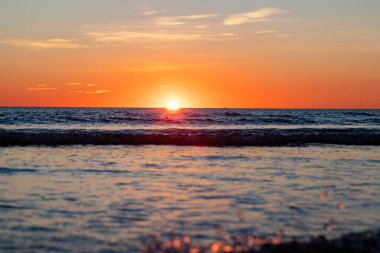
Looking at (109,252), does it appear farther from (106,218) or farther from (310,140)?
(310,140)

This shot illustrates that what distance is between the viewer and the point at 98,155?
2433 centimetres

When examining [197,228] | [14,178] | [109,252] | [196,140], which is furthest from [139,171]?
[196,140]

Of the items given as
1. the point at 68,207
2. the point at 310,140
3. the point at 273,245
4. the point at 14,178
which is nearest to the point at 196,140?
the point at 310,140

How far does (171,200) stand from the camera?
12758 millimetres

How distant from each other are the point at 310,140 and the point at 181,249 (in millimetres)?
28884

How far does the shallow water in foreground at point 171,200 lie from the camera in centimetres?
973

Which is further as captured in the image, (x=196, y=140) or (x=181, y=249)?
(x=196, y=140)

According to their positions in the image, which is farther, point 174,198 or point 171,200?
point 174,198

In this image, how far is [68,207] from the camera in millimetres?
11898

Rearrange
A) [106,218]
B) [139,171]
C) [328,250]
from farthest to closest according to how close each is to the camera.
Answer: [139,171] → [106,218] → [328,250]

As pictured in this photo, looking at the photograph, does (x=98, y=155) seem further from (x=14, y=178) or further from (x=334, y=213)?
(x=334, y=213)

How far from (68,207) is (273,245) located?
5.53m

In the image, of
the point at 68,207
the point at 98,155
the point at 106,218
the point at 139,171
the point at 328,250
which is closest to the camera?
the point at 328,250

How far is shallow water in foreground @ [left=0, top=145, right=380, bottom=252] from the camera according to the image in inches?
383
